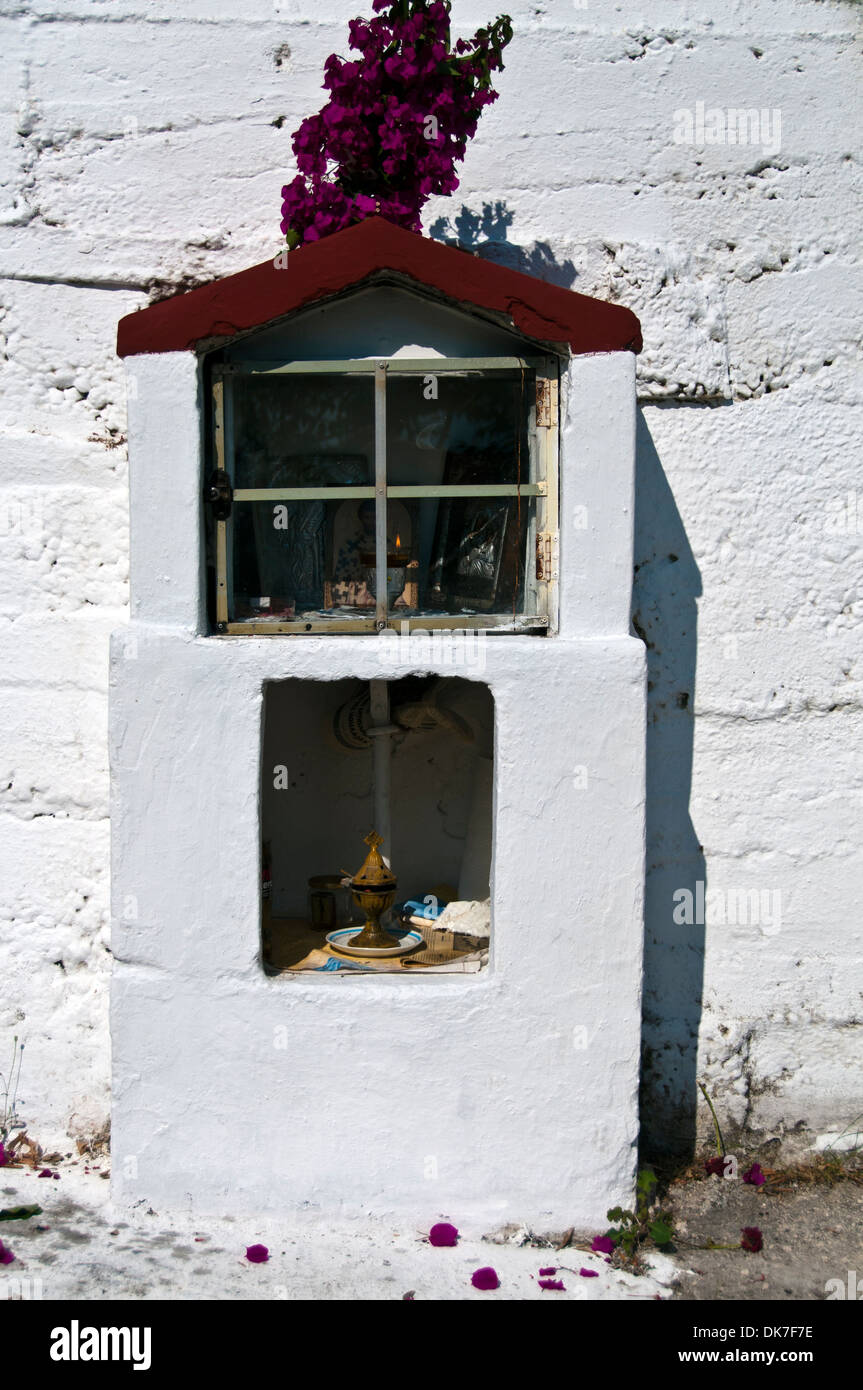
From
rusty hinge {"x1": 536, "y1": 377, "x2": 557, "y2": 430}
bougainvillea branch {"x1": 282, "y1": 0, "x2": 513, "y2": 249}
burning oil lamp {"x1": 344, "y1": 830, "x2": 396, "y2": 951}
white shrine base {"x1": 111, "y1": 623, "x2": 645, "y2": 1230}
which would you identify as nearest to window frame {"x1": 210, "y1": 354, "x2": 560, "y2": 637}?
rusty hinge {"x1": 536, "y1": 377, "x2": 557, "y2": 430}

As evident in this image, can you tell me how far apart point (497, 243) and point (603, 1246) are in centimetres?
288

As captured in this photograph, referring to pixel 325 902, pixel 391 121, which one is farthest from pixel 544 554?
pixel 325 902

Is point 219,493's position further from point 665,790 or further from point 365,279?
point 665,790

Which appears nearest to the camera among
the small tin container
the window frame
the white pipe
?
the window frame

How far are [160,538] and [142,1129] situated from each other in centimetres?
155

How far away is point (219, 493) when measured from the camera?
325 centimetres

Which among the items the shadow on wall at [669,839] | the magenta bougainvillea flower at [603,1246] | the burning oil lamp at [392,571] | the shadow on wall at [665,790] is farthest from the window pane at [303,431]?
the magenta bougainvillea flower at [603,1246]

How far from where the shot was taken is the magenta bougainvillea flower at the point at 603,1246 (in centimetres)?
318

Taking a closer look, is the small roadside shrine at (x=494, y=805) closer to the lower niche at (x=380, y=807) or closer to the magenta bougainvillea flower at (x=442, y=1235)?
the magenta bougainvillea flower at (x=442, y=1235)

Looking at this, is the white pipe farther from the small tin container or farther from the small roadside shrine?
the small roadside shrine

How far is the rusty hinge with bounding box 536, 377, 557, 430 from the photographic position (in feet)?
10.7

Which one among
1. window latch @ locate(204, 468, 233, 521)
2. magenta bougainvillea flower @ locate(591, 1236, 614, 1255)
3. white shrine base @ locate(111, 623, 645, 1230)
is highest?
window latch @ locate(204, 468, 233, 521)

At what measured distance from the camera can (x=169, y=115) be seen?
Result: 3.74 metres

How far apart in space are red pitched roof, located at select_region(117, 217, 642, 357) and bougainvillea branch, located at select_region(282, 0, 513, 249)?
154 millimetres
